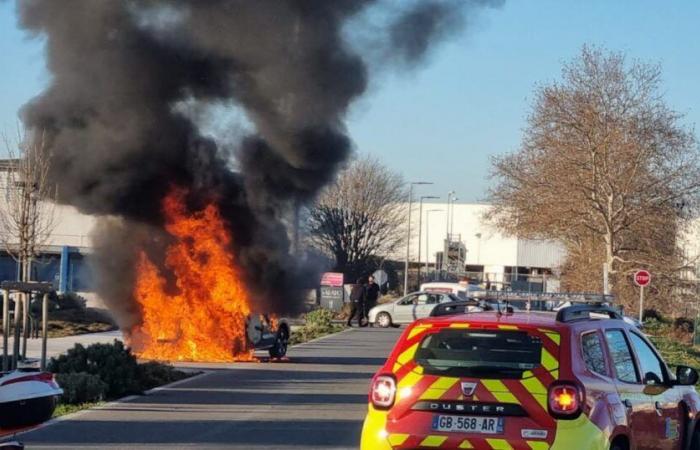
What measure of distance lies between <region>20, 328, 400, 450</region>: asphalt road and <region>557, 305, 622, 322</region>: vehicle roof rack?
3.57m

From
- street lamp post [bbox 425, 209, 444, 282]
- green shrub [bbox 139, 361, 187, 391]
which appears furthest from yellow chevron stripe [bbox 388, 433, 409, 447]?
street lamp post [bbox 425, 209, 444, 282]

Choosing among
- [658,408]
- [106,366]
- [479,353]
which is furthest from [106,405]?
[658,408]

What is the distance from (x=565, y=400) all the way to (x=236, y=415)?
22.5 ft

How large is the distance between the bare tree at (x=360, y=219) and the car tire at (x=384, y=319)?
13058mm

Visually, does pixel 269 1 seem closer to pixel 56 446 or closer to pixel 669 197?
pixel 56 446

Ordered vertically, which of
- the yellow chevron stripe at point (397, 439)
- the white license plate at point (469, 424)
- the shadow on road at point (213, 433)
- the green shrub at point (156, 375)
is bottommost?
the shadow on road at point (213, 433)

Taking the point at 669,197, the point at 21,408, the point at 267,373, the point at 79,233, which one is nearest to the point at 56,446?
the point at 21,408

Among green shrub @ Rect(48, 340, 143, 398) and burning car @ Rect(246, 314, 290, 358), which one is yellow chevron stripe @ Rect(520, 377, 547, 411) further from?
burning car @ Rect(246, 314, 290, 358)

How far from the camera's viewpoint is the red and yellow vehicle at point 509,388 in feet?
22.3

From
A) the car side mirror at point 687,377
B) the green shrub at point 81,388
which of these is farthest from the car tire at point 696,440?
the green shrub at point 81,388

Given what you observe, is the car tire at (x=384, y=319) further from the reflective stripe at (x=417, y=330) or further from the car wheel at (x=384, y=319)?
the reflective stripe at (x=417, y=330)

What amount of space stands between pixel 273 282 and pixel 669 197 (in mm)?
24664

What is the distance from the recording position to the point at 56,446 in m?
10.4

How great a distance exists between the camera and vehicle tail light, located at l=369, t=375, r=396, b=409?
721 cm
